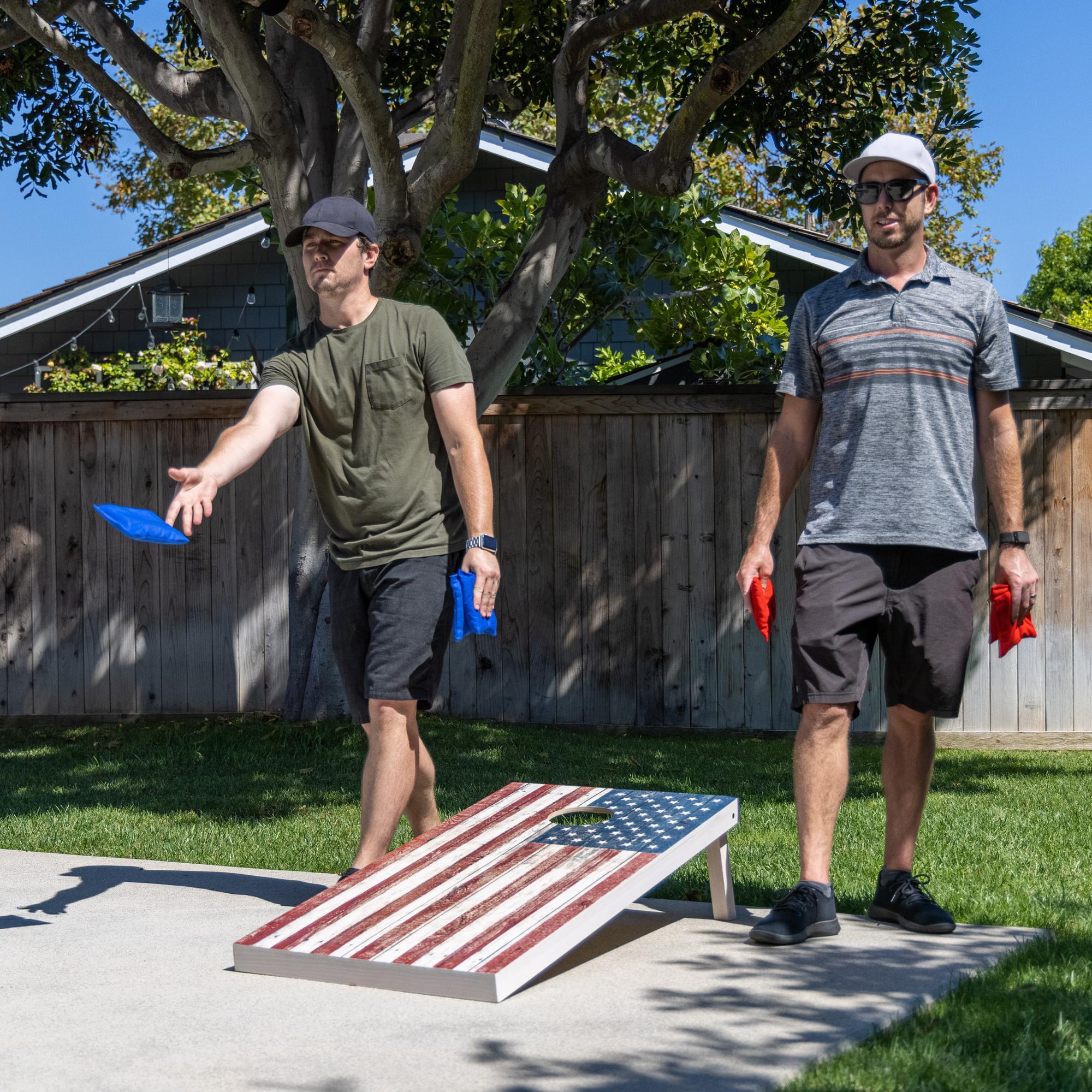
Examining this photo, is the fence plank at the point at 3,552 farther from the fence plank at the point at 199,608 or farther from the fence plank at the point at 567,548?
the fence plank at the point at 567,548

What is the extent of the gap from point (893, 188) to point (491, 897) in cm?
221

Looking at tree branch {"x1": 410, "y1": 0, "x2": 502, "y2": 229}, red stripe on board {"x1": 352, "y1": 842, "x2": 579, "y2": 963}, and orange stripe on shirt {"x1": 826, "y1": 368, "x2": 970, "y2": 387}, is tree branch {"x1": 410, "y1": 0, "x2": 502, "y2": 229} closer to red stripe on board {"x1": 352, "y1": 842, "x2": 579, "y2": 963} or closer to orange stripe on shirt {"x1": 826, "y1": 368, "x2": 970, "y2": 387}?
orange stripe on shirt {"x1": 826, "y1": 368, "x2": 970, "y2": 387}

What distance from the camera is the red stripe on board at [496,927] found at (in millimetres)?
3254

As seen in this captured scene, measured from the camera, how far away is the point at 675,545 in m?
8.46

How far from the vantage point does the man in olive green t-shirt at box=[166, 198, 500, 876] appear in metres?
3.99

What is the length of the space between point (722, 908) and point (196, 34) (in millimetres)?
8259

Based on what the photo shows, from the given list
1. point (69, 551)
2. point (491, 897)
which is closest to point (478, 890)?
point (491, 897)

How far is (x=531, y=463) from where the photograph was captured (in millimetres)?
8609

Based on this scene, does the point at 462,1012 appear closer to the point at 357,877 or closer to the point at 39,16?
the point at 357,877

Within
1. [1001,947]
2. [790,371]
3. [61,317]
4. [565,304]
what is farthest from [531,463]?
[61,317]

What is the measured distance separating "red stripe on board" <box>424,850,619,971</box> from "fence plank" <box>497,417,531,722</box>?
493cm

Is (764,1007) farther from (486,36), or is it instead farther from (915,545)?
(486,36)

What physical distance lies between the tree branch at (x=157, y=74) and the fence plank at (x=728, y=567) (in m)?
3.45

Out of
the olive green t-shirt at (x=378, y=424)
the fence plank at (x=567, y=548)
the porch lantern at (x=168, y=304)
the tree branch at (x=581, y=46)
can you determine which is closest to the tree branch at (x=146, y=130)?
the tree branch at (x=581, y=46)
